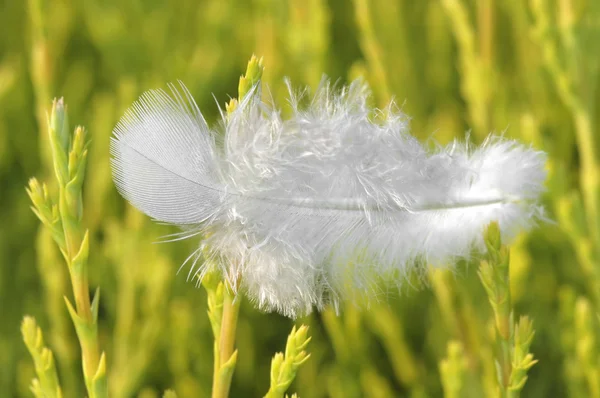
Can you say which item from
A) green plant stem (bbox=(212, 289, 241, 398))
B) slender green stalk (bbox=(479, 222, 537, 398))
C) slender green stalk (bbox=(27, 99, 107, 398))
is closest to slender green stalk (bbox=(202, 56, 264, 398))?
green plant stem (bbox=(212, 289, 241, 398))

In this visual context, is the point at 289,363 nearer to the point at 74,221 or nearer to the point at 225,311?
the point at 225,311

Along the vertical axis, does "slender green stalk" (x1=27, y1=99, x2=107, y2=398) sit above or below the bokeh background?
below

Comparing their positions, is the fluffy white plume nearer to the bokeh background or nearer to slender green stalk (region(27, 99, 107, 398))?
slender green stalk (region(27, 99, 107, 398))

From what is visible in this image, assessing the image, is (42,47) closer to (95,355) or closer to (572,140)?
(95,355)

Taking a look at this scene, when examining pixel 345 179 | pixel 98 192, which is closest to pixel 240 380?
pixel 98 192

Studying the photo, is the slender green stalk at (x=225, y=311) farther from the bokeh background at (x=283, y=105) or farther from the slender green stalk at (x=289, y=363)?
the bokeh background at (x=283, y=105)

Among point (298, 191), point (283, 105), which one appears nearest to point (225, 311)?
point (298, 191)

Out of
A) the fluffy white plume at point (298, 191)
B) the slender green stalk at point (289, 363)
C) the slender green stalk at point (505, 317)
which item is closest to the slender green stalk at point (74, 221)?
the fluffy white plume at point (298, 191)
